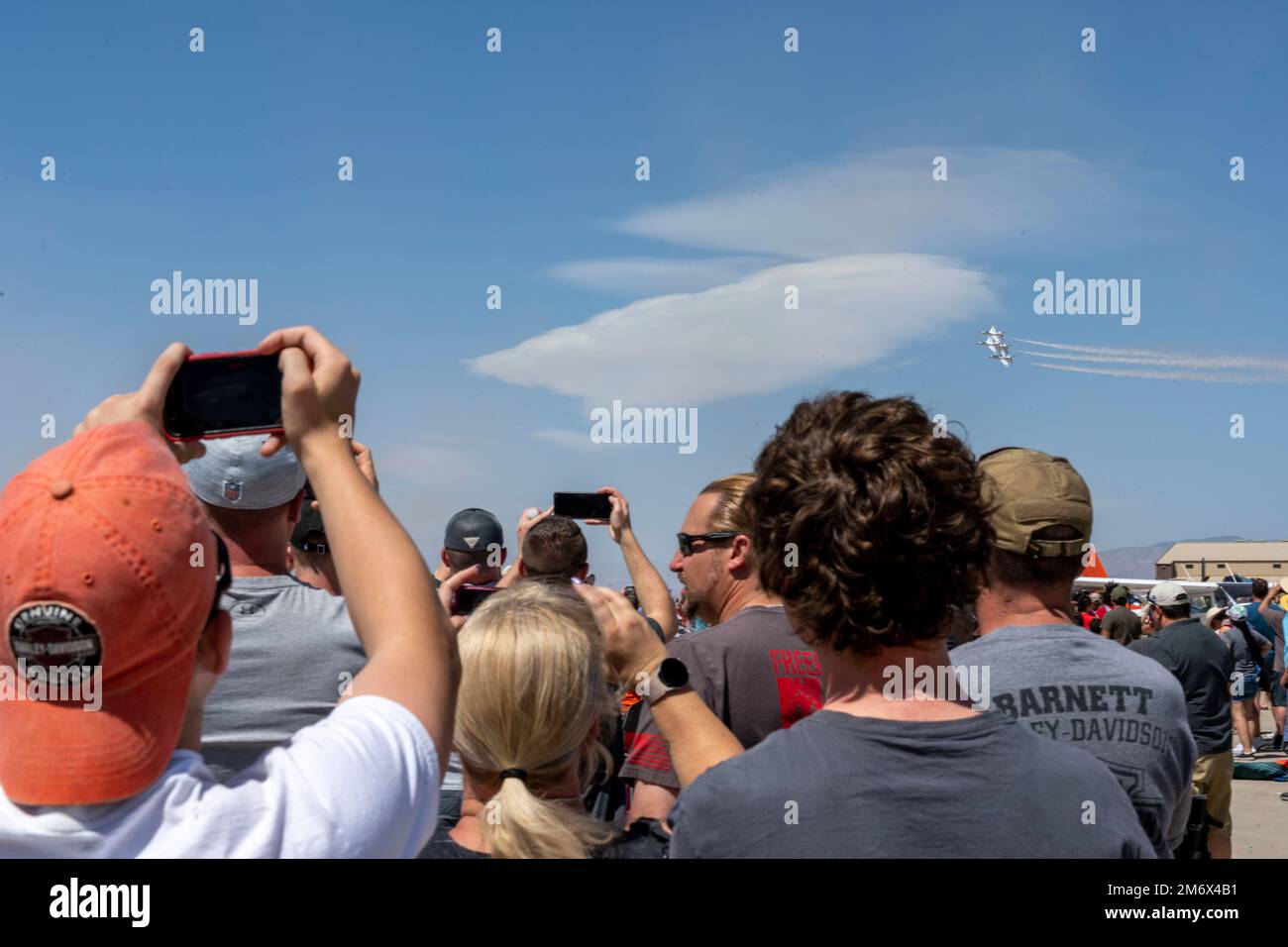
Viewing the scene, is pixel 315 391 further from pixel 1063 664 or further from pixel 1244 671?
pixel 1244 671

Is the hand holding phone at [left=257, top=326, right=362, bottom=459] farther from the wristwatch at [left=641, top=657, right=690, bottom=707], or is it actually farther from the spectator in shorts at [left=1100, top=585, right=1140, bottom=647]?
the spectator in shorts at [left=1100, top=585, right=1140, bottom=647]

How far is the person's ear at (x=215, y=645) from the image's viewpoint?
4.51 ft

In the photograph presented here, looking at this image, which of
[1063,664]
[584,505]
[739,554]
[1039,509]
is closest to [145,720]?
[1063,664]

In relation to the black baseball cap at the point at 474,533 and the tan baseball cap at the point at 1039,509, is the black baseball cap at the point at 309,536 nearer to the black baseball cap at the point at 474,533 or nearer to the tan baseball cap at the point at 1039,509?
the black baseball cap at the point at 474,533

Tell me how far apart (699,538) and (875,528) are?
222 centimetres

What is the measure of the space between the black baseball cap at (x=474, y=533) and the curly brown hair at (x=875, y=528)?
2.59 m

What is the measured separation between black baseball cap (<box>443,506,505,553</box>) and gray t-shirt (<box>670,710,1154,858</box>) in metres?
2.77

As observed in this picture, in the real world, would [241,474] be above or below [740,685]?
above

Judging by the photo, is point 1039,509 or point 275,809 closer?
point 275,809

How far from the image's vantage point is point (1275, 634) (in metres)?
14.9

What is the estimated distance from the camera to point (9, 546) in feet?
4.02

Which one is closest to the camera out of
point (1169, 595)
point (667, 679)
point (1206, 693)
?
point (667, 679)

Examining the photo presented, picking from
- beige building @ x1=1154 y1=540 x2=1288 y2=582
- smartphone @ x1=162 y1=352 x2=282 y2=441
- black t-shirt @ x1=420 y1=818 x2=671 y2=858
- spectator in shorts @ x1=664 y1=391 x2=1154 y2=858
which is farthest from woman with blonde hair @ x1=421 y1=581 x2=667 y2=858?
beige building @ x1=1154 y1=540 x2=1288 y2=582
